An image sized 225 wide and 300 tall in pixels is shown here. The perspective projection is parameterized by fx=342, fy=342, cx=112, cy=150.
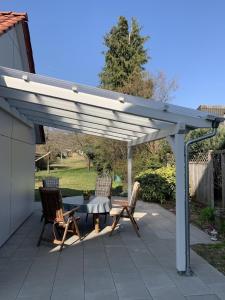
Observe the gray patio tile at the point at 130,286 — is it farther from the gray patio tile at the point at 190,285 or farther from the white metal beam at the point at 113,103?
the white metal beam at the point at 113,103

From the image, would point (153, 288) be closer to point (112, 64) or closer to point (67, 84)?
point (67, 84)

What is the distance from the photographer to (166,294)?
431cm

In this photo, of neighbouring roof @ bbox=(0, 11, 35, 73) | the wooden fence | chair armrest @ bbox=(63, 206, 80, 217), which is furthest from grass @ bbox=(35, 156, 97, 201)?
chair armrest @ bbox=(63, 206, 80, 217)

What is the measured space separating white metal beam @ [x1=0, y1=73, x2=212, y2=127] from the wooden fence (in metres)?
5.34

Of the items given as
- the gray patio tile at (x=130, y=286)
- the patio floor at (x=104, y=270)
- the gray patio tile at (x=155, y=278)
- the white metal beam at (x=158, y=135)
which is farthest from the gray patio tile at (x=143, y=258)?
the white metal beam at (x=158, y=135)

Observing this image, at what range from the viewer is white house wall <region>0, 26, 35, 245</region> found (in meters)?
6.80

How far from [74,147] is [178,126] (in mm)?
27730

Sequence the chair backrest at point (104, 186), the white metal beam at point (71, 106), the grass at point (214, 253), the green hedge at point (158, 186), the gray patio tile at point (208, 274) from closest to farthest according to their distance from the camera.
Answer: the gray patio tile at point (208, 274), the white metal beam at point (71, 106), the grass at point (214, 253), the chair backrest at point (104, 186), the green hedge at point (158, 186)

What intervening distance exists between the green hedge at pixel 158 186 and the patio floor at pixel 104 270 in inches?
198

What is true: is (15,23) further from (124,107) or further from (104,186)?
(104,186)

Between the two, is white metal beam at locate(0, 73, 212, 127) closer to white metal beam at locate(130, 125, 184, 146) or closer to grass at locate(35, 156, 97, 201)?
white metal beam at locate(130, 125, 184, 146)

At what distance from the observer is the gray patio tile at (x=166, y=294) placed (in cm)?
420

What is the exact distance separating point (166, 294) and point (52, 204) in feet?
10.6

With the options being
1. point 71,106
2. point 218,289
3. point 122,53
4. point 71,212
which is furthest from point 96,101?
point 122,53
